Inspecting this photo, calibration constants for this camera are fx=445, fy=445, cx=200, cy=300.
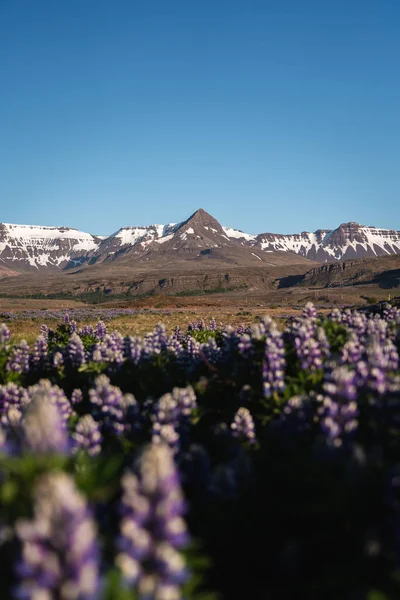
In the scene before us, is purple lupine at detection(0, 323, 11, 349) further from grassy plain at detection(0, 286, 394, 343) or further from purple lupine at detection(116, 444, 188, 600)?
purple lupine at detection(116, 444, 188, 600)

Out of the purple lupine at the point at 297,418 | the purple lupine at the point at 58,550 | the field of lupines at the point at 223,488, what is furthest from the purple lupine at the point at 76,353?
the purple lupine at the point at 58,550

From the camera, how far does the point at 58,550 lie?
8.45 feet

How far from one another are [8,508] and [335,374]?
3702mm

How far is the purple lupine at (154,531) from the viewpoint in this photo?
9.25 ft

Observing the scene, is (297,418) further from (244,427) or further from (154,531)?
(154,531)

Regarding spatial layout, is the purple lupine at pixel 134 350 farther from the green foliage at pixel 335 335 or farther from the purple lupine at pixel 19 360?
the green foliage at pixel 335 335

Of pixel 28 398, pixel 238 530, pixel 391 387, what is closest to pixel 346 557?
pixel 238 530

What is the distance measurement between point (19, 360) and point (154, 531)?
8376 millimetres

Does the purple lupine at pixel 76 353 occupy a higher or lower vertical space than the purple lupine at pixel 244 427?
higher

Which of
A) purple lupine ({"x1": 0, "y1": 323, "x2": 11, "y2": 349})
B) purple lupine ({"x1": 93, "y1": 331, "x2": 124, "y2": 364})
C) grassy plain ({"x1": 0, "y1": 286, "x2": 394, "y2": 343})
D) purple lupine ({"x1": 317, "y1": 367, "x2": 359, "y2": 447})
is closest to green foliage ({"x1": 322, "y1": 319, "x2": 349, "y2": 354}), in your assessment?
purple lupine ({"x1": 317, "y1": 367, "x2": 359, "y2": 447})

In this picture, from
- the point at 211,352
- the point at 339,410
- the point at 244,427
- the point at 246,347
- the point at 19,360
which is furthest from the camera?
the point at 211,352

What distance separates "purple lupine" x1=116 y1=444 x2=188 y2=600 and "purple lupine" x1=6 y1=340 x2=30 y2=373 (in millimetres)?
8154

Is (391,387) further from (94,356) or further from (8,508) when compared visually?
(94,356)

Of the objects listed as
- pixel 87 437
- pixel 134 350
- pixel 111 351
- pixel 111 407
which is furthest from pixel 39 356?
pixel 87 437
